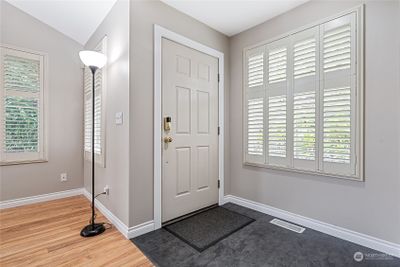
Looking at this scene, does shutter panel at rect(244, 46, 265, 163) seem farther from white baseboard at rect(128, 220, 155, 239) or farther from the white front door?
white baseboard at rect(128, 220, 155, 239)

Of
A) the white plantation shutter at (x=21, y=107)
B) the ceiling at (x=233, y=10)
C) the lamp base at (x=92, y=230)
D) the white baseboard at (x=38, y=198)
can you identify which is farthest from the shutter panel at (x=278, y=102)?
the white plantation shutter at (x=21, y=107)

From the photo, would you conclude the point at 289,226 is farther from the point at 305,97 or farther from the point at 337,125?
the point at 305,97

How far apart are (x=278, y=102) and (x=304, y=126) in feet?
1.38

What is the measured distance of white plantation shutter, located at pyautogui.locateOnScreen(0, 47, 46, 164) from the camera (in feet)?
8.65

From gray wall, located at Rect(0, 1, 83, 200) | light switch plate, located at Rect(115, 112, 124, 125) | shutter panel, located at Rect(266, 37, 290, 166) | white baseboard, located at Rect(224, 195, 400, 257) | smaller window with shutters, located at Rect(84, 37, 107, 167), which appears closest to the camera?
white baseboard, located at Rect(224, 195, 400, 257)

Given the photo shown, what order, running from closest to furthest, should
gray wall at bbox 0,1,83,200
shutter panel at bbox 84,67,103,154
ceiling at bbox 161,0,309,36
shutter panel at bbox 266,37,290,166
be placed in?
ceiling at bbox 161,0,309,36 → shutter panel at bbox 266,37,290,166 → shutter panel at bbox 84,67,103,154 → gray wall at bbox 0,1,83,200

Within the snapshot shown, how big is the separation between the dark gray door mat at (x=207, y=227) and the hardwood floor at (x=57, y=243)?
0.46m

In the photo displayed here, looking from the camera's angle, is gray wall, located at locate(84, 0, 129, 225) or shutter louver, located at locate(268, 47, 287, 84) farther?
shutter louver, located at locate(268, 47, 287, 84)

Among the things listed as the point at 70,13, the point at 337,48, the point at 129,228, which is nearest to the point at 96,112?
the point at 70,13

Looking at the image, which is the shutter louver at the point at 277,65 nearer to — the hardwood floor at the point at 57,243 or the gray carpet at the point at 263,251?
the gray carpet at the point at 263,251

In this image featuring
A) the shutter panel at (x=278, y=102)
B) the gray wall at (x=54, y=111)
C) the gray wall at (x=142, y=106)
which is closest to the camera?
the gray wall at (x=142, y=106)

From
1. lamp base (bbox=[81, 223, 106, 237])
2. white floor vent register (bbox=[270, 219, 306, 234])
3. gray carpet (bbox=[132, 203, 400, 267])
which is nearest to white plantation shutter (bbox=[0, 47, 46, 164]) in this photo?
lamp base (bbox=[81, 223, 106, 237])

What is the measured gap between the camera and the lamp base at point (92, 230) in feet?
6.41

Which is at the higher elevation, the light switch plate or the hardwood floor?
the light switch plate
